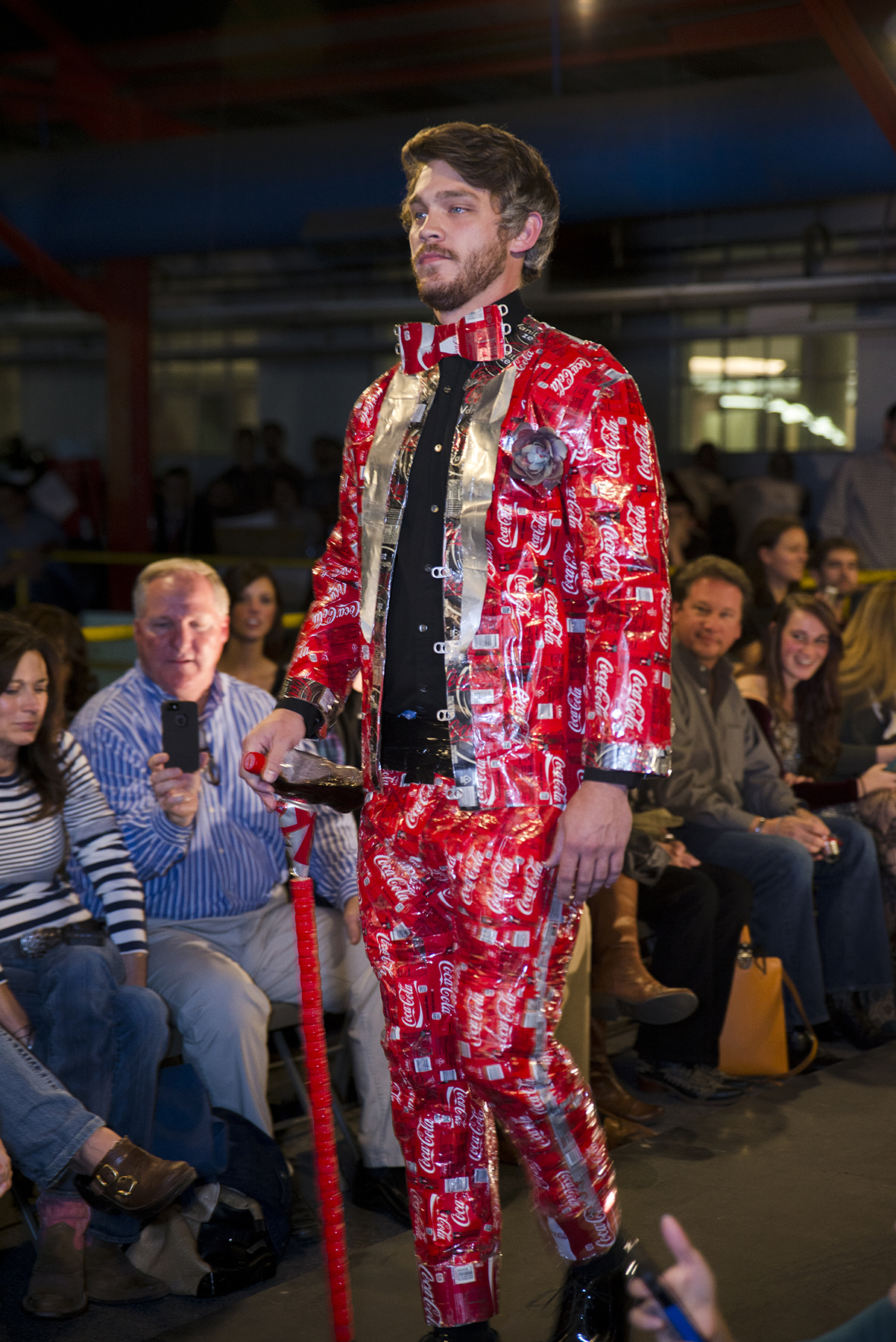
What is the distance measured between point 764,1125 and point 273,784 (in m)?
1.48

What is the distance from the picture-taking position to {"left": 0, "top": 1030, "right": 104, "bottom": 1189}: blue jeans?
203cm

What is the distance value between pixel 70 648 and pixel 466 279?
1.87 meters

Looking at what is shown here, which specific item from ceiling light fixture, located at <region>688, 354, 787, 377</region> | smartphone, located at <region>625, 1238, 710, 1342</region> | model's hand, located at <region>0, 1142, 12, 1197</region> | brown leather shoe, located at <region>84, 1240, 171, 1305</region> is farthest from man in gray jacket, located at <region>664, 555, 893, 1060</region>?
ceiling light fixture, located at <region>688, 354, 787, 377</region>

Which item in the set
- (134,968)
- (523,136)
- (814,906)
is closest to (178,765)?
(134,968)

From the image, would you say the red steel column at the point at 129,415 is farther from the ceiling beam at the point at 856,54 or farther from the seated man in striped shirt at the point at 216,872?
the seated man in striped shirt at the point at 216,872

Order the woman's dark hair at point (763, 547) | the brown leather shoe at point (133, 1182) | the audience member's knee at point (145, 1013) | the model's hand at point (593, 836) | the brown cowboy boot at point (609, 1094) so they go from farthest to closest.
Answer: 1. the woman's dark hair at point (763, 547)
2. the brown cowboy boot at point (609, 1094)
3. the audience member's knee at point (145, 1013)
4. the brown leather shoe at point (133, 1182)
5. the model's hand at point (593, 836)

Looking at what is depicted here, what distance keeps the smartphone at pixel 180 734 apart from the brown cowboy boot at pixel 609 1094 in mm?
998

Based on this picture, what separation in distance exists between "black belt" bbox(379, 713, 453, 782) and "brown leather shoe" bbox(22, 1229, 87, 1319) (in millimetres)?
1017

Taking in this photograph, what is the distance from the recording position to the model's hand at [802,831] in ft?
11.1

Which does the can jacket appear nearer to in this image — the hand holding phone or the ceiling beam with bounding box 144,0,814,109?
the hand holding phone

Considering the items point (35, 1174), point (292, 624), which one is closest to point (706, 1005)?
point (35, 1174)

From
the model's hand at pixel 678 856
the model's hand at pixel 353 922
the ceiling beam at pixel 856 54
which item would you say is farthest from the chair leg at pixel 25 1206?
the ceiling beam at pixel 856 54

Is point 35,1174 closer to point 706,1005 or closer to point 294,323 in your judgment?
point 706,1005

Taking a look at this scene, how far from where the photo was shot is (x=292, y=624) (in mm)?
4820
